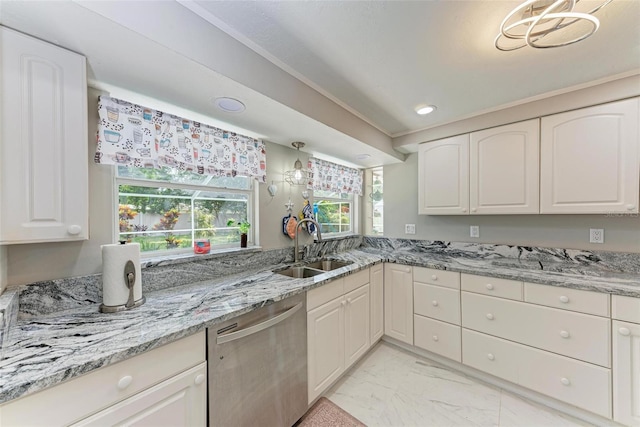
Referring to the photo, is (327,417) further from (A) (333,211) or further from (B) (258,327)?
(A) (333,211)

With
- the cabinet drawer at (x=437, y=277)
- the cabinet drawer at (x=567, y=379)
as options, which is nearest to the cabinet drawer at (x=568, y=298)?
the cabinet drawer at (x=567, y=379)

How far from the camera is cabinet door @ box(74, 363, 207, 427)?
791 mm

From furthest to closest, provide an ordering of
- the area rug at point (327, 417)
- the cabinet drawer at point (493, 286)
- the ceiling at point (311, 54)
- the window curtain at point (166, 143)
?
1. the cabinet drawer at point (493, 286)
2. the area rug at point (327, 417)
3. the window curtain at point (166, 143)
4. the ceiling at point (311, 54)

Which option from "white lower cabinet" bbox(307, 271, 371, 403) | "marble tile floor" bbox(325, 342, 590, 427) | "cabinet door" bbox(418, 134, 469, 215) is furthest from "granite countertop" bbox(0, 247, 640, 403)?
"marble tile floor" bbox(325, 342, 590, 427)

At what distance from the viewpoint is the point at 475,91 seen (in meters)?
1.74

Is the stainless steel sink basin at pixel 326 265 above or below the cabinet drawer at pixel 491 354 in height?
above

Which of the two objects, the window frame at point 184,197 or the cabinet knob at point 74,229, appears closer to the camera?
the cabinet knob at point 74,229

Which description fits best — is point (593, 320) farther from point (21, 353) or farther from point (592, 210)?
point (21, 353)

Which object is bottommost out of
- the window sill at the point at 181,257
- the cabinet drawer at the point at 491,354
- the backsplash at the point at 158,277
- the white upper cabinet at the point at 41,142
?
the cabinet drawer at the point at 491,354

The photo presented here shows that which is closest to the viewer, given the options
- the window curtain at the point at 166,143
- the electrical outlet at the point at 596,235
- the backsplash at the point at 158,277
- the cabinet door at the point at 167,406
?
the cabinet door at the point at 167,406

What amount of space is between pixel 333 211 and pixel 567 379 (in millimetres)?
2383

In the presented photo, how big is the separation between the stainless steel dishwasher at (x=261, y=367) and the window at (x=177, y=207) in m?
0.82

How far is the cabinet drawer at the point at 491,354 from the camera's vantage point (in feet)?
5.60

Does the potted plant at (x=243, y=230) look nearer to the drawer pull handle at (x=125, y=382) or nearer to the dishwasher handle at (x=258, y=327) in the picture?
the dishwasher handle at (x=258, y=327)
